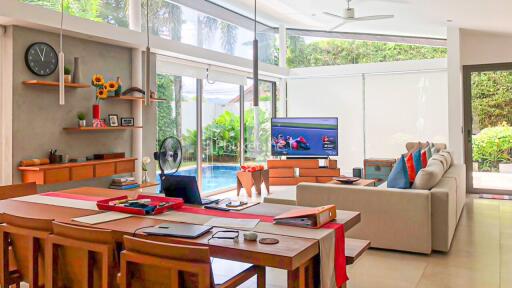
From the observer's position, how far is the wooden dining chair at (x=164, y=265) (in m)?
1.74

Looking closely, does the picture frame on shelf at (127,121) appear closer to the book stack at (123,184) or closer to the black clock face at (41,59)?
the book stack at (123,184)

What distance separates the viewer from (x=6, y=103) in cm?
450

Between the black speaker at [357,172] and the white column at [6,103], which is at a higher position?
the white column at [6,103]

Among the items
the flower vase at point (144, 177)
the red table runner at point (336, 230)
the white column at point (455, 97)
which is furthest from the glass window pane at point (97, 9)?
the white column at point (455, 97)

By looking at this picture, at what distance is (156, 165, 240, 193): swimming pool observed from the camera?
7560 mm

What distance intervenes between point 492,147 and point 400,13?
292 cm

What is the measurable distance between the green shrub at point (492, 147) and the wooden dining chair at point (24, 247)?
7390 millimetres

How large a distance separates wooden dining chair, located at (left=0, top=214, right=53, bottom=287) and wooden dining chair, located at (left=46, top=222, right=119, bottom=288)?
12 cm

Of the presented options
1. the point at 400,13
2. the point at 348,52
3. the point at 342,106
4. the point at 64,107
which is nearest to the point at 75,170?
the point at 64,107

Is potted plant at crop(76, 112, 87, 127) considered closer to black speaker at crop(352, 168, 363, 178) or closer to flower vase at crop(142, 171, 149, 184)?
flower vase at crop(142, 171, 149, 184)

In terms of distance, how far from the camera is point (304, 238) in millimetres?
2088

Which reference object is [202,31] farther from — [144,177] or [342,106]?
[342,106]

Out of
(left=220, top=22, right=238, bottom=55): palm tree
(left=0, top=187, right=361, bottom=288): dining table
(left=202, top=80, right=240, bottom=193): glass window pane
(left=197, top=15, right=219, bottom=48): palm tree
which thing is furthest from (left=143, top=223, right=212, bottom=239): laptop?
(left=220, top=22, right=238, bottom=55): palm tree

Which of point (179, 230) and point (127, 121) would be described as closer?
point (179, 230)
